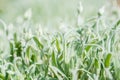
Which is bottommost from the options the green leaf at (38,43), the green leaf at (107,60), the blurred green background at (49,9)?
the green leaf at (107,60)

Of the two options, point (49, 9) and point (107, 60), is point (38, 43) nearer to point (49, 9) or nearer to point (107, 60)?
point (107, 60)

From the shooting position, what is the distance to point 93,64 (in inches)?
49.6

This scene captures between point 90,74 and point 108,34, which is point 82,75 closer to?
point 90,74

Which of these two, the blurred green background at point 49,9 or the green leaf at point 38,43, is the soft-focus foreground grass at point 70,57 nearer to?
the green leaf at point 38,43

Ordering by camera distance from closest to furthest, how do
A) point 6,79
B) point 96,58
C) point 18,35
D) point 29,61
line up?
point 96,58
point 6,79
point 29,61
point 18,35

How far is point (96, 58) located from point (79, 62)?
7cm

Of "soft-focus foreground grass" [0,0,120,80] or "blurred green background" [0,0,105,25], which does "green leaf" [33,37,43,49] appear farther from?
"blurred green background" [0,0,105,25]

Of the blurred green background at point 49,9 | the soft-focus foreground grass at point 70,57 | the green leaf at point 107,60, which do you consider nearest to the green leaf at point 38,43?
the soft-focus foreground grass at point 70,57

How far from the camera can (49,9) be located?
12.3 ft

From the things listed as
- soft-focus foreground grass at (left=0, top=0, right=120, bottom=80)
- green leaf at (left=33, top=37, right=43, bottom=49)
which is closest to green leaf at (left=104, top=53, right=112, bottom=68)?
soft-focus foreground grass at (left=0, top=0, right=120, bottom=80)

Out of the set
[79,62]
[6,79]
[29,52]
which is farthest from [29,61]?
[79,62]

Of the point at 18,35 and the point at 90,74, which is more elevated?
the point at 18,35

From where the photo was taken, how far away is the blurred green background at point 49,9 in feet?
11.0

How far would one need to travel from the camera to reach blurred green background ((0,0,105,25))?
3355 mm
